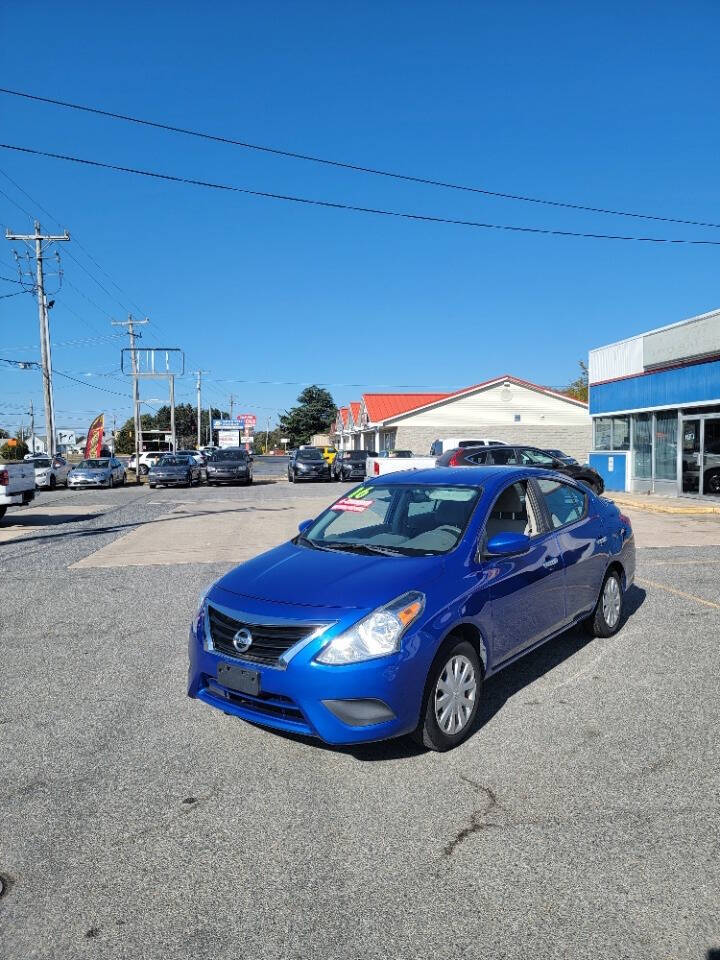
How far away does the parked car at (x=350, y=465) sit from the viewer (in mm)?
35844

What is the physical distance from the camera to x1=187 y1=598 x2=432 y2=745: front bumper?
11.7ft

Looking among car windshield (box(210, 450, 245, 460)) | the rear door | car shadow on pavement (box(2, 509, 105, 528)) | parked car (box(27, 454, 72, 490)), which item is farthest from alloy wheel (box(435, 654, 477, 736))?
car windshield (box(210, 450, 245, 460))

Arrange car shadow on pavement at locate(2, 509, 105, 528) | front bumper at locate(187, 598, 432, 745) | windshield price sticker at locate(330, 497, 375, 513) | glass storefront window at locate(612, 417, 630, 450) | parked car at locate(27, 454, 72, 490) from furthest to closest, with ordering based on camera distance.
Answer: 1. parked car at locate(27, 454, 72, 490)
2. glass storefront window at locate(612, 417, 630, 450)
3. car shadow on pavement at locate(2, 509, 105, 528)
4. windshield price sticker at locate(330, 497, 375, 513)
5. front bumper at locate(187, 598, 432, 745)

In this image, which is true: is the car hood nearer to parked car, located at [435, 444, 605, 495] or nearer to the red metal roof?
parked car, located at [435, 444, 605, 495]

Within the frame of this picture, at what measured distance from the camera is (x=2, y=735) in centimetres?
Result: 434

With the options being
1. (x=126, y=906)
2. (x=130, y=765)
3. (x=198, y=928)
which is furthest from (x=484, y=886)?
(x=130, y=765)

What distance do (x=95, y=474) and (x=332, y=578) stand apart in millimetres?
31800

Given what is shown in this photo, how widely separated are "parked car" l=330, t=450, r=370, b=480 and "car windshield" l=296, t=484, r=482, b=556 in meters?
30.2

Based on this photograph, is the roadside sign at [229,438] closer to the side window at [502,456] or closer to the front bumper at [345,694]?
the side window at [502,456]

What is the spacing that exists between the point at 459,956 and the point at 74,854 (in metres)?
1.68

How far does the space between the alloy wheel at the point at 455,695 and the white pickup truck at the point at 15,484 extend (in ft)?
46.9

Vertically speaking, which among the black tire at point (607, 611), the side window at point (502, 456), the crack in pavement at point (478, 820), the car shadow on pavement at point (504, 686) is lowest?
the crack in pavement at point (478, 820)

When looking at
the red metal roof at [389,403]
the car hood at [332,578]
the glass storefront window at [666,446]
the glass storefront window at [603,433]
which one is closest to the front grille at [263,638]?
the car hood at [332,578]

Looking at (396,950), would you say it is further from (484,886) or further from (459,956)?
(484,886)
